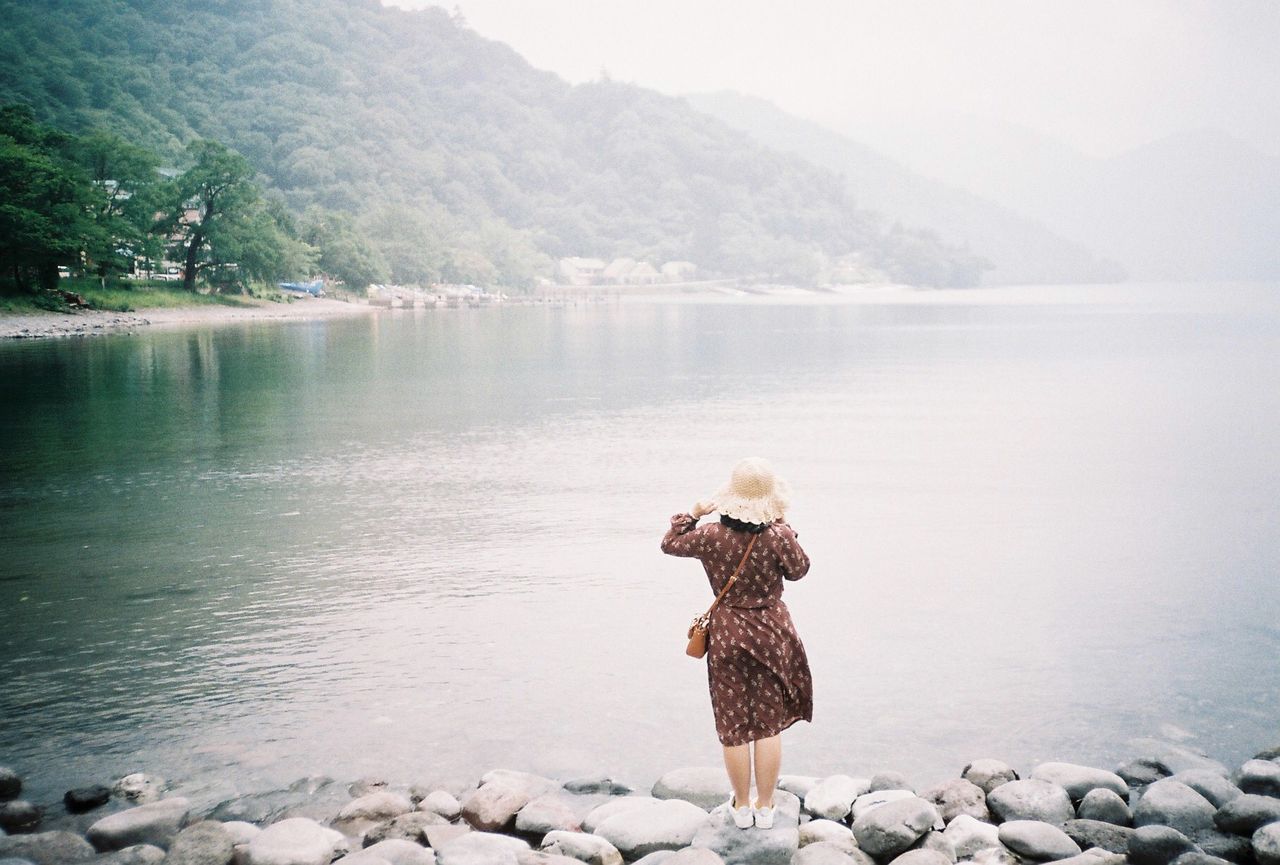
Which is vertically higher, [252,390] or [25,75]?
[25,75]

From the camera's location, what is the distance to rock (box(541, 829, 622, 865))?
5.30 m

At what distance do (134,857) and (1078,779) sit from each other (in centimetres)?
496

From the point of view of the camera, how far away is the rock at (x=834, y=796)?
5.80m

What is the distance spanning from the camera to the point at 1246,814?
5430 mm

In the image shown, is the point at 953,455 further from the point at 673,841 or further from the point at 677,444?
the point at 673,841

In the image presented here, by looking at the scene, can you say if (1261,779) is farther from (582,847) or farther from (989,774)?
(582,847)

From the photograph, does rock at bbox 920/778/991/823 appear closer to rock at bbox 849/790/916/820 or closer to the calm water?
rock at bbox 849/790/916/820

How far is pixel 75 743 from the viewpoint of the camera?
7.07m

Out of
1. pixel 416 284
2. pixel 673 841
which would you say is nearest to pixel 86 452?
pixel 673 841

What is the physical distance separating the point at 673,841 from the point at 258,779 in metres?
2.70

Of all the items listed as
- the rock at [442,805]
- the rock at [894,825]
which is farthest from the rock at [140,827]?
the rock at [894,825]

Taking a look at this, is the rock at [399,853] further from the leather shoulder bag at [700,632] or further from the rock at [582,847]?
the leather shoulder bag at [700,632]

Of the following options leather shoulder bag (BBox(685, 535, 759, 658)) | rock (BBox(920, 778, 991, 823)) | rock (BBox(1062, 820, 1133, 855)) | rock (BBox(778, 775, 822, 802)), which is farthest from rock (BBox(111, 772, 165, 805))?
rock (BBox(1062, 820, 1133, 855))

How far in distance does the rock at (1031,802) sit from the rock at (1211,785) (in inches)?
26.8
